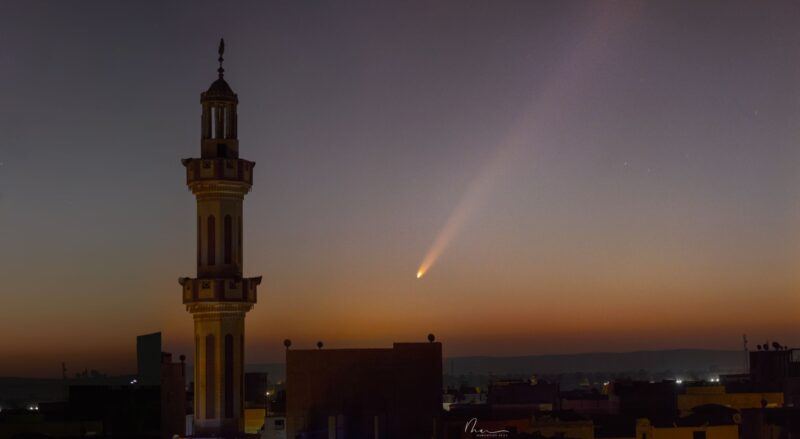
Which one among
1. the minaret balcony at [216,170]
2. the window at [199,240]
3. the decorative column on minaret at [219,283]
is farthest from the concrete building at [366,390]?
the minaret balcony at [216,170]

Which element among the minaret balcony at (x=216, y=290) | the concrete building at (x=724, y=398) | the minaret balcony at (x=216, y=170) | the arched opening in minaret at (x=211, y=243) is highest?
the minaret balcony at (x=216, y=170)

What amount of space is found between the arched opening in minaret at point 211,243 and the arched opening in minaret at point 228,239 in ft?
1.11

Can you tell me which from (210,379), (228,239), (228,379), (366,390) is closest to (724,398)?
(366,390)

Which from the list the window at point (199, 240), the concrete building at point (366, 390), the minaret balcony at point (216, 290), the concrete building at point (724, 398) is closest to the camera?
the minaret balcony at point (216, 290)

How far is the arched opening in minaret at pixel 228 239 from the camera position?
3734cm

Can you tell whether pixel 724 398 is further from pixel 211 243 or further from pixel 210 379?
pixel 211 243

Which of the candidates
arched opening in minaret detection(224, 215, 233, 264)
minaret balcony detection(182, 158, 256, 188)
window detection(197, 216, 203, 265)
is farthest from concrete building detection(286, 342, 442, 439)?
minaret balcony detection(182, 158, 256, 188)

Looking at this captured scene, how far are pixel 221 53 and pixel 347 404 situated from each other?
2124 cm

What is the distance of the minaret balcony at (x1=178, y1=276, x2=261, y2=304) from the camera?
3694 centimetres

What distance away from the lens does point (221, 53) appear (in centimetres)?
3794

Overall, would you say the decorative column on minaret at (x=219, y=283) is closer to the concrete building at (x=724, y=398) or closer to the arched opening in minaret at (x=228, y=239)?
the arched opening in minaret at (x=228, y=239)

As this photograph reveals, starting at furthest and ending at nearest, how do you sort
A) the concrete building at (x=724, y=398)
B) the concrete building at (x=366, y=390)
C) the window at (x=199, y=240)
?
the concrete building at (x=724, y=398)
the concrete building at (x=366, y=390)
the window at (x=199, y=240)

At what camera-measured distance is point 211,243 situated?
37500mm

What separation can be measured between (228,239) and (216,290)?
5.44ft
